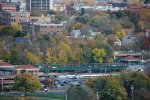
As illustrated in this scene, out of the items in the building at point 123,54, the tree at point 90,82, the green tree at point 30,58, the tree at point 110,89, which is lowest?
the building at point 123,54

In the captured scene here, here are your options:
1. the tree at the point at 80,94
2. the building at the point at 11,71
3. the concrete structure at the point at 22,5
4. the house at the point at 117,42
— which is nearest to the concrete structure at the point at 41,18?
the concrete structure at the point at 22,5

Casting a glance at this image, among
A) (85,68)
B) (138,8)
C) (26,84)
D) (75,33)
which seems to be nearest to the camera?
(26,84)

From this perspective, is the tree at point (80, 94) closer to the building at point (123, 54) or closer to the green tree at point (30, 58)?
the green tree at point (30, 58)

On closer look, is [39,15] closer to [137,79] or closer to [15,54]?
[15,54]

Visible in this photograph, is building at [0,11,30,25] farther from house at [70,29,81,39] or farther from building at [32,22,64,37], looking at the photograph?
house at [70,29,81,39]

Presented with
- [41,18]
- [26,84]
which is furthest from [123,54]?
[41,18]

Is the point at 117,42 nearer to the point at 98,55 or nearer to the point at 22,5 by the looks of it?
the point at 98,55

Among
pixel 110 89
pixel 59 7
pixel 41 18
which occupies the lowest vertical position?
pixel 59 7

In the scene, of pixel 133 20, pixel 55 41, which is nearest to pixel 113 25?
pixel 133 20
